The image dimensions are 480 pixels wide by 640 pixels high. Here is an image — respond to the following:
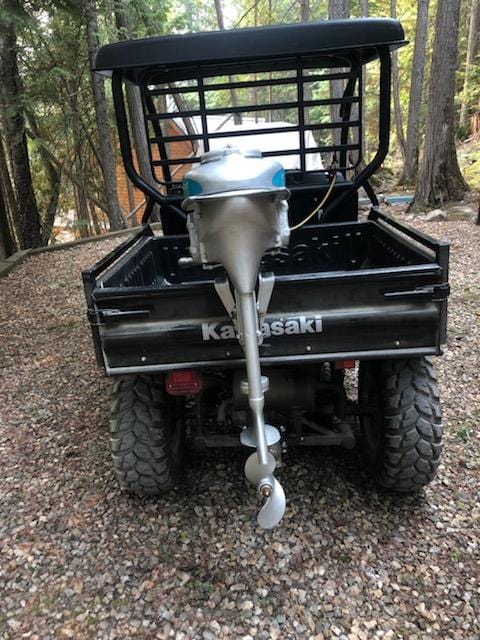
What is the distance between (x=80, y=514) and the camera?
2545 mm

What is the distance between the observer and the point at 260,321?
1.92m

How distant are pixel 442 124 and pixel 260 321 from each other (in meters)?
8.40

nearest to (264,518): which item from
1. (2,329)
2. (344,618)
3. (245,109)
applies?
(344,618)

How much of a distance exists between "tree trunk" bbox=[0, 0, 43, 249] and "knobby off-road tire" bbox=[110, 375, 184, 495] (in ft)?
22.9

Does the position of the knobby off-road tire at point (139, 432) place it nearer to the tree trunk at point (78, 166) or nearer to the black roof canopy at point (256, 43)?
the black roof canopy at point (256, 43)

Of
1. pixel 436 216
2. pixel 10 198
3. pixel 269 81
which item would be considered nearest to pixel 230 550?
pixel 269 81

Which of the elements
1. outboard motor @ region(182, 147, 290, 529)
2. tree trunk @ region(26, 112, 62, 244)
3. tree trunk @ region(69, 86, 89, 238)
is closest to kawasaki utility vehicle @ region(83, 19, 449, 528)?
outboard motor @ region(182, 147, 290, 529)

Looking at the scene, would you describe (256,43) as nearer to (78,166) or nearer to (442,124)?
(442,124)

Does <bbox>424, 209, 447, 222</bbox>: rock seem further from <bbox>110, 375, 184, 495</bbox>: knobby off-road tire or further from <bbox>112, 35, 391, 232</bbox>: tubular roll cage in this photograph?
<bbox>110, 375, 184, 495</bbox>: knobby off-road tire


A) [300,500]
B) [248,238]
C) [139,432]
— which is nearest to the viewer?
[248,238]

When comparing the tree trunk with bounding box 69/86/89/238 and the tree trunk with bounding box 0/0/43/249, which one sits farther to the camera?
the tree trunk with bounding box 69/86/89/238

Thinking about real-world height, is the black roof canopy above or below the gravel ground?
above

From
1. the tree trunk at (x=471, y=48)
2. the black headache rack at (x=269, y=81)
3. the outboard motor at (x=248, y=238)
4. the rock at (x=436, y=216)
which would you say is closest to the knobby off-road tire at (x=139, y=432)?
the outboard motor at (x=248, y=238)

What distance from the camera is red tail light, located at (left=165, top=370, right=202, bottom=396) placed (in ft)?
7.18
